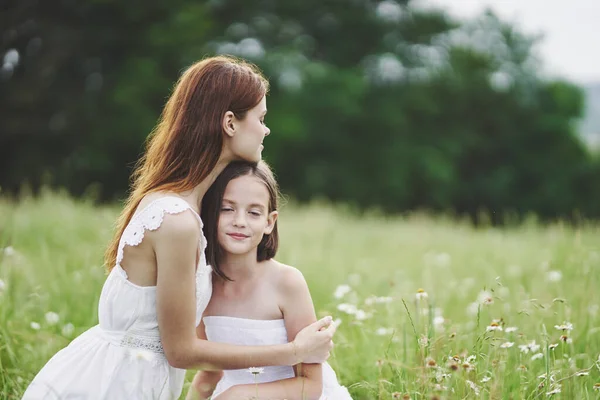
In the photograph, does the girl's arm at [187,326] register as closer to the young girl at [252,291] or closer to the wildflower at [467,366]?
the young girl at [252,291]

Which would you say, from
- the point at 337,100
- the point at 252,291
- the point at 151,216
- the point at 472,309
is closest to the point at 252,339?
the point at 252,291

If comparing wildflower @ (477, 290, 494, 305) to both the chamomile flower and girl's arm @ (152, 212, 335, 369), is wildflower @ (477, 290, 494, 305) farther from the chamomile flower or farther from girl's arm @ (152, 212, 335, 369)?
girl's arm @ (152, 212, 335, 369)

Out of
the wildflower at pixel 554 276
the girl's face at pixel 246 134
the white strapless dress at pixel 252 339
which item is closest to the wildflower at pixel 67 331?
the white strapless dress at pixel 252 339

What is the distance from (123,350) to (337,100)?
1958 cm

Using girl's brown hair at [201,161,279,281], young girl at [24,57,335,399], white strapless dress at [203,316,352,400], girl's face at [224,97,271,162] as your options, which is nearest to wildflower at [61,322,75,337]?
young girl at [24,57,335,399]

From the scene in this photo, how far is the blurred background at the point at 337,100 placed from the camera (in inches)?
699

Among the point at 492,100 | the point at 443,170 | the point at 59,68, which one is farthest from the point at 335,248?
the point at 492,100

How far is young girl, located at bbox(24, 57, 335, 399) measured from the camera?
7.57 ft

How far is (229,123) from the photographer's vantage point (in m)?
2.51

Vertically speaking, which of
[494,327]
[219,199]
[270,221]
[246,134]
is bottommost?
[494,327]

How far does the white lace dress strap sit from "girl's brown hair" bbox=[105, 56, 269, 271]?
0.38ft

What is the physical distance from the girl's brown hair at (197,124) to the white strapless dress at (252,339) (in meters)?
0.55

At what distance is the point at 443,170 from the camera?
75.4 feet

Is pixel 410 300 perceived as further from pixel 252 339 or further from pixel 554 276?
pixel 252 339
